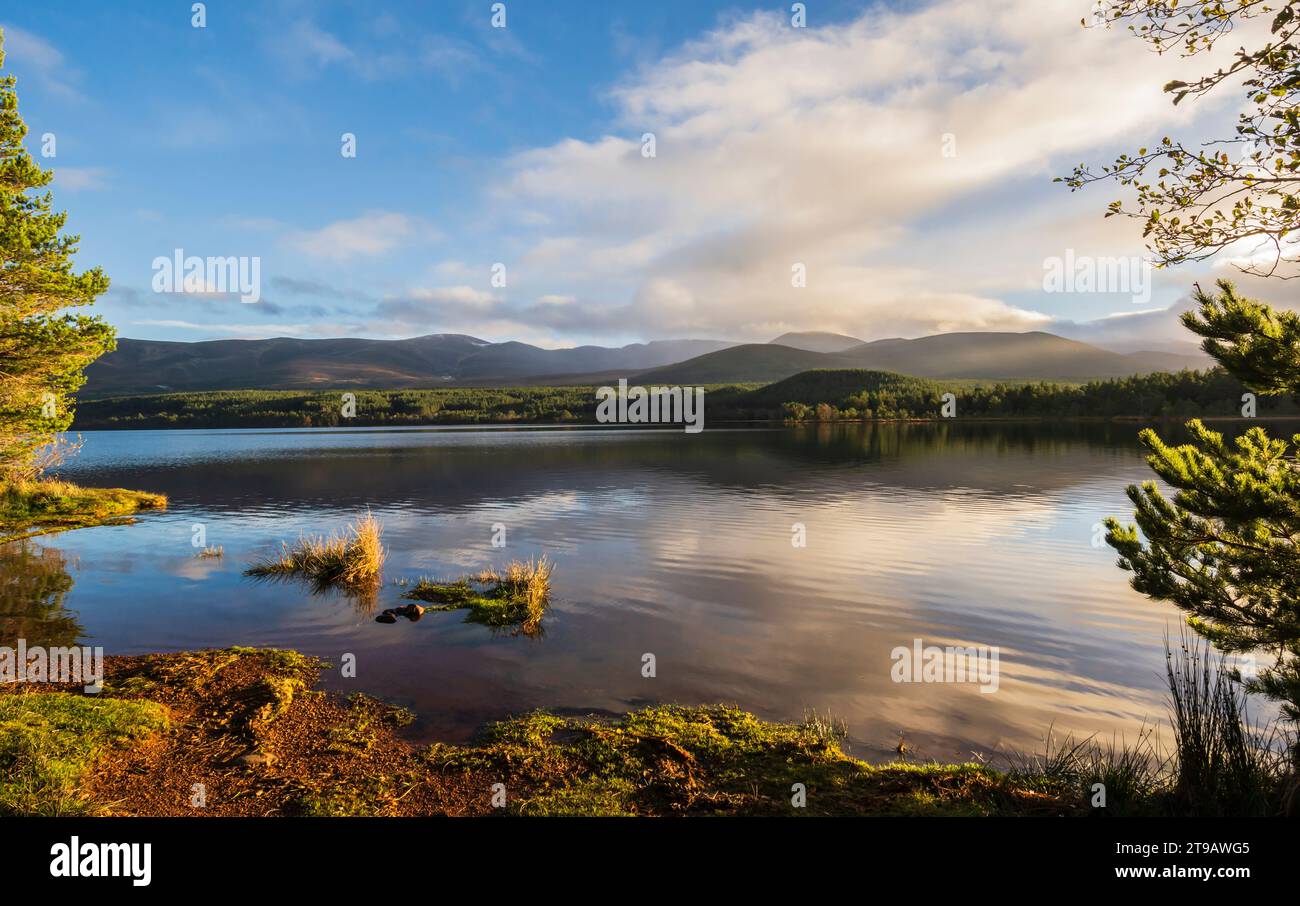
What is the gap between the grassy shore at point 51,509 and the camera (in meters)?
27.5

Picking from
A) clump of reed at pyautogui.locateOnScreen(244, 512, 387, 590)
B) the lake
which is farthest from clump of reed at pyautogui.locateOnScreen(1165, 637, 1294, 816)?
clump of reed at pyautogui.locateOnScreen(244, 512, 387, 590)

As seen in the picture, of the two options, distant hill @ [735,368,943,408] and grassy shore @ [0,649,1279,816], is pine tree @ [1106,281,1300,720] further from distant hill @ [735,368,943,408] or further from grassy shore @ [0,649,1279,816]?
distant hill @ [735,368,943,408]

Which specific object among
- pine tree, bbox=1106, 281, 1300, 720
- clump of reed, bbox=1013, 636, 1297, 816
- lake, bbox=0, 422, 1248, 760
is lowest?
lake, bbox=0, 422, 1248, 760

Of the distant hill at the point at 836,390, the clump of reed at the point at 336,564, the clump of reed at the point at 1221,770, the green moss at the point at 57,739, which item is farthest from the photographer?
the distant hill at the point at 836,390

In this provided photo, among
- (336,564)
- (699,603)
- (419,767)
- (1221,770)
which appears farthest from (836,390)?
(419,767)

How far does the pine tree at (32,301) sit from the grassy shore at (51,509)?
9164 millimetres

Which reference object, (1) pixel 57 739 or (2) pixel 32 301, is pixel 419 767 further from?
(2) pixel 32 301

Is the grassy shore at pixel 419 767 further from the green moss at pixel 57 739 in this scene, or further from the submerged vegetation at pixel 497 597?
the submerged vegetation at pixel 497 597

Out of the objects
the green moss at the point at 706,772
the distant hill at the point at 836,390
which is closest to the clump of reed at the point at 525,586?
the green moss at the point at 706,772

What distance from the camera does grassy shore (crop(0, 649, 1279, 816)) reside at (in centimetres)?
680

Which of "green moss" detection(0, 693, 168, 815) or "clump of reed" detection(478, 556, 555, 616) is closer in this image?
"green moss" detection(0, 693, 168, 815)

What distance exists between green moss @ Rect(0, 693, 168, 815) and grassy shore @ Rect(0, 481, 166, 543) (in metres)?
23.1
